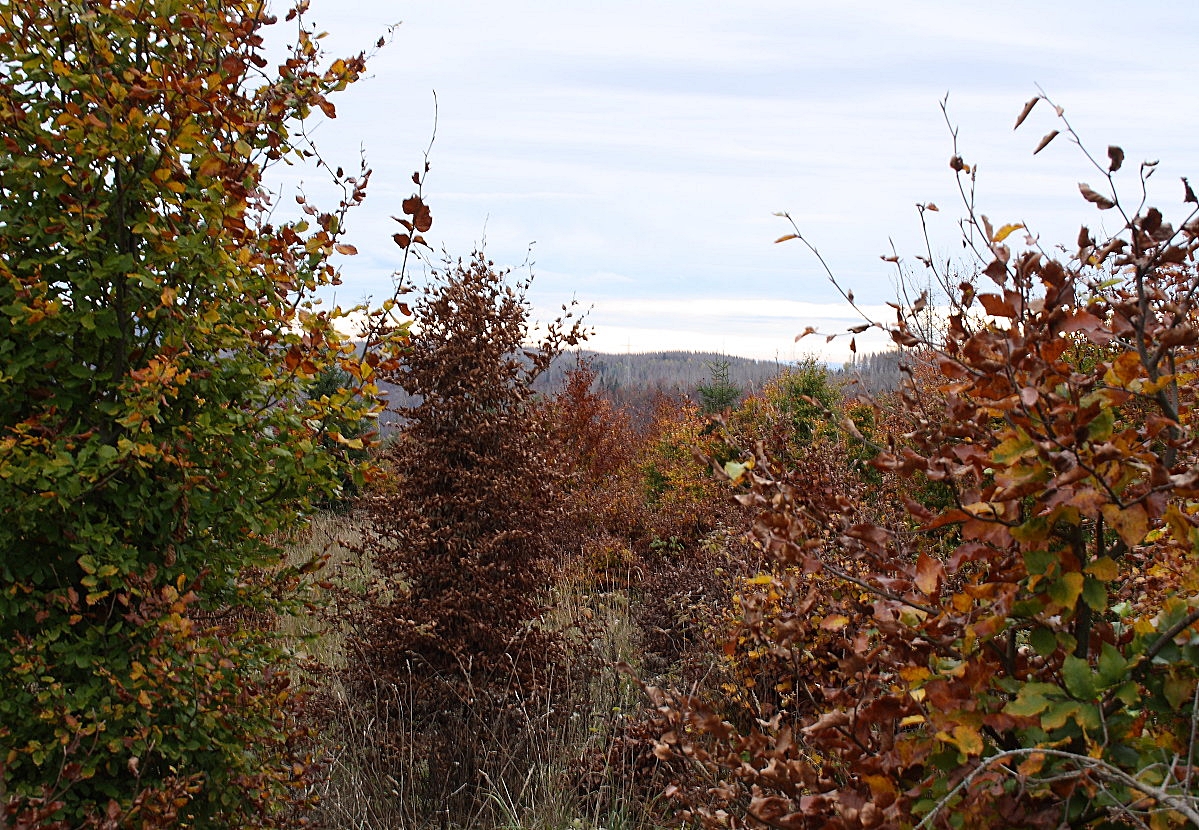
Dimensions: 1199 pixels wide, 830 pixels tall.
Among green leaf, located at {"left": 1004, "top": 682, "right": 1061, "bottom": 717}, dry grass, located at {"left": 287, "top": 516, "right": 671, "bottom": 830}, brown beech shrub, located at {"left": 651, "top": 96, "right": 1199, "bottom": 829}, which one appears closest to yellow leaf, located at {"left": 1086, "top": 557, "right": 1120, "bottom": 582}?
brown beech shrub, located at {"left": 651, "top": 96, "right": 1199, "bottom": 829}

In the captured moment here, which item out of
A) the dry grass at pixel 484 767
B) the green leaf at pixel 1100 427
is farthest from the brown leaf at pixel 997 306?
the dry grass at pixel 484 767

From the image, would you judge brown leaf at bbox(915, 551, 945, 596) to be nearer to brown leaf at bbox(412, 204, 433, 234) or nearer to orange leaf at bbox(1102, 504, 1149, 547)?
orange leaf at bbox(1102, 504, 1149, 547)

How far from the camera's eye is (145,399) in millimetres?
2789

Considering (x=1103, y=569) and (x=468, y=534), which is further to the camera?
(x=468, y=534)

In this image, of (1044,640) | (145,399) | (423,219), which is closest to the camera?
(1044,640)

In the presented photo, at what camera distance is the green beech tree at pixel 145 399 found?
2830 mm

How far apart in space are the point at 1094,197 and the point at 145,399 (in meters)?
2.61

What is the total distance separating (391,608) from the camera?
5617 millimetres

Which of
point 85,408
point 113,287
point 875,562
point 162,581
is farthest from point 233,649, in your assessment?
point 875,562

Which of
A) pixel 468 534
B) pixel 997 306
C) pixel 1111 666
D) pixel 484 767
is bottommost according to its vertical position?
pixel 484 767

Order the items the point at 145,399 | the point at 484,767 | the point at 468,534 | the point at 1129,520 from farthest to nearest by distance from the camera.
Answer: the point at 468,534
the point at 484,767
the point at 145,399
the point at 1129,520

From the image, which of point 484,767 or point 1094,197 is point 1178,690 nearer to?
point 1094,197

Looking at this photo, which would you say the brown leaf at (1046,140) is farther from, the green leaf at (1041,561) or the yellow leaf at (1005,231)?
the green leaf at (1041,561)

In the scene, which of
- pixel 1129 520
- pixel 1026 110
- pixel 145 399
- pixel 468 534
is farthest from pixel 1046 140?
pixel 468 534
